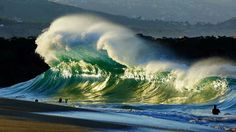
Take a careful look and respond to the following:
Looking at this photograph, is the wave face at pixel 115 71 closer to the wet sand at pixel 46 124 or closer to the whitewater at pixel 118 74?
the whitewater at pixel 118 74

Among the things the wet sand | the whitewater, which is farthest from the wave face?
the wet sand

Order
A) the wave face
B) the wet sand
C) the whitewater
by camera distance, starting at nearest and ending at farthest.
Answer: the wet sand < the whitewater < the wave face

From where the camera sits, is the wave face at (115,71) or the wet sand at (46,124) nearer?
the wet sand at (46,124)

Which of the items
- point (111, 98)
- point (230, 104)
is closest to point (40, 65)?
point (111, 98)

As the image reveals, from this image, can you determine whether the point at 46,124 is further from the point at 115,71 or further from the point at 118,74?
the point at 115,71

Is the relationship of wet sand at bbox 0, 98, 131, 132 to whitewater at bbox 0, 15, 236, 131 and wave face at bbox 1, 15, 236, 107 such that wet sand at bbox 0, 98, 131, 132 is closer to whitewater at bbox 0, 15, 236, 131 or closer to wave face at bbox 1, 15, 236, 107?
whitewater at bbox 0, 15, 236, 131

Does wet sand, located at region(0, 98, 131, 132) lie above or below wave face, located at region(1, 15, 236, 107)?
below

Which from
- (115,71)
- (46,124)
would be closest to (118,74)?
(115,71)

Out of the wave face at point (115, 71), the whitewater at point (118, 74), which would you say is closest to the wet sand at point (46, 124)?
the whitewater at point (118, 74)

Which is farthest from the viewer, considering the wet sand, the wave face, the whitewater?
the wave face
